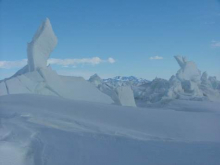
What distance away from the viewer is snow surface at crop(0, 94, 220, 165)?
2.61 meters

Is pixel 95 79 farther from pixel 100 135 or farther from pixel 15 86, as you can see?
pixel 100 135

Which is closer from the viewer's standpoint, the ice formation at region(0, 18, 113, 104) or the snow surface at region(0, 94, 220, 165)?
the snow surface at region(0, 94, 220, 165)

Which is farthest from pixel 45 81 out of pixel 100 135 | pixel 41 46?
pixel 100 135

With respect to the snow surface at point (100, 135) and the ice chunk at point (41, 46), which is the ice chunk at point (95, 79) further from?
the snow surface at point (100, 135)

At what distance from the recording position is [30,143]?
301cm

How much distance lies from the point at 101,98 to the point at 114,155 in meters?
5.66

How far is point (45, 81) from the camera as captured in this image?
8297 mm

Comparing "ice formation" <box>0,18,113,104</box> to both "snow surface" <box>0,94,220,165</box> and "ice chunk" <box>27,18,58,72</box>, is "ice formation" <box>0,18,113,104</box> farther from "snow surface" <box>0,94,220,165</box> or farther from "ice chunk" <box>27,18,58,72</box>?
"snow surface" <box>0,94,220,165</box>

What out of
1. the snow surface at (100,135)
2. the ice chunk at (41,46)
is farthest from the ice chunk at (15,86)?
the snow surface at (100,135)

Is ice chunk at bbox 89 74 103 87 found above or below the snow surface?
above

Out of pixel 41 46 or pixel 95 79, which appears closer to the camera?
pixel 41 46

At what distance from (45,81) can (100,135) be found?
212 inches

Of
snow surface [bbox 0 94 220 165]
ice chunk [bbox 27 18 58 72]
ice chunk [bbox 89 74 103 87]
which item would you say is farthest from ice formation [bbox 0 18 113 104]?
ice chunk [bbox 89 74 103 87]

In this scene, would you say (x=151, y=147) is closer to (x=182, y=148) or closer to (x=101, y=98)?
(x=182, y=148)
